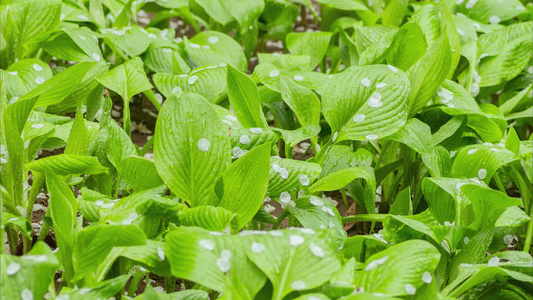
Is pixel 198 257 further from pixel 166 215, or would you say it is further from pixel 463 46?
pixel 463 46

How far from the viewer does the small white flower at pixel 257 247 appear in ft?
2.47

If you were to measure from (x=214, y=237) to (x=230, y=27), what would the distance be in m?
1.11

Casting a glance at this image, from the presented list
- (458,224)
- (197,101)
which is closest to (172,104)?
(197,101)

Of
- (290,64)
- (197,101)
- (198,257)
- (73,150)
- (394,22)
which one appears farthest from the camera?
(394,22)

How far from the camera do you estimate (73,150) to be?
1.01m

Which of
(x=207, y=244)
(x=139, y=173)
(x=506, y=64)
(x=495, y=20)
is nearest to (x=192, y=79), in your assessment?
(x=139, y=173)

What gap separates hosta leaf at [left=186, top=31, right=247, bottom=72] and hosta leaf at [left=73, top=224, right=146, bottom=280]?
2.27 ft

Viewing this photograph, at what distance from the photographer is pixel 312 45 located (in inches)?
60.3

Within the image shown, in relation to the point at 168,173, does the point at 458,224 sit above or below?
below

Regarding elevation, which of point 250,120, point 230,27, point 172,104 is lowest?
point 230,27

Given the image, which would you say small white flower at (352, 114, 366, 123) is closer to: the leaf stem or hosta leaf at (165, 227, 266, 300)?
the leaf stem

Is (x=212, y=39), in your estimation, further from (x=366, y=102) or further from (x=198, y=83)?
(x=366, y=102)

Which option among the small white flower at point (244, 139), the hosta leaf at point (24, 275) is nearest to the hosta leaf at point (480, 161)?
the small white flower at point (244, 139)

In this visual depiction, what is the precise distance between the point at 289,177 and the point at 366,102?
7.9 inches
